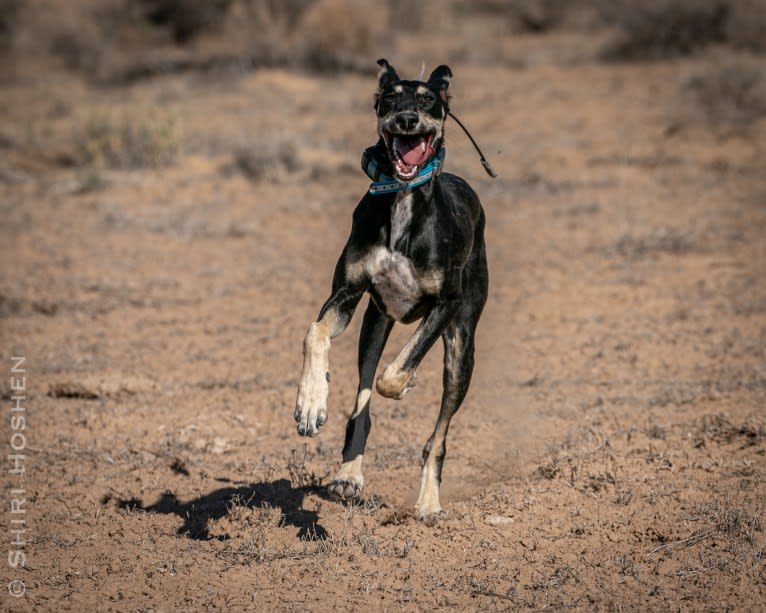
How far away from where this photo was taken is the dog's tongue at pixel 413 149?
17.1 ft

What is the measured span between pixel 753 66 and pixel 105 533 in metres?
15.6

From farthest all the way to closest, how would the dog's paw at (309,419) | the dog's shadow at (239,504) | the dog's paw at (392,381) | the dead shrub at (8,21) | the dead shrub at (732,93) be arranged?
the dead shrub at (8,21)
the dead shrub at (732,93)
the dog's shadow at (239,504)
the dog's paw at (392,381)
the dog's paw at (309,419)

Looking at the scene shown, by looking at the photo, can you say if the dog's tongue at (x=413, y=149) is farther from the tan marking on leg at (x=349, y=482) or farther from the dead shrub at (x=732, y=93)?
the dead shrub at (x=732, y=93)

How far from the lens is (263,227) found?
45.2ft

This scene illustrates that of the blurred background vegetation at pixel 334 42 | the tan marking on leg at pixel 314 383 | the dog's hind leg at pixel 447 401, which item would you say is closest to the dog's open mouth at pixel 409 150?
the tan marking on leg at pixel 314 383

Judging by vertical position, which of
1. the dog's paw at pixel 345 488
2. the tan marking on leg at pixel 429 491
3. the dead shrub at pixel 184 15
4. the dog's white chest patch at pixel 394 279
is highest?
the dead shrub at pixel 184 15

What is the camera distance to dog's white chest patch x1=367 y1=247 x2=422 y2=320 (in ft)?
17.2

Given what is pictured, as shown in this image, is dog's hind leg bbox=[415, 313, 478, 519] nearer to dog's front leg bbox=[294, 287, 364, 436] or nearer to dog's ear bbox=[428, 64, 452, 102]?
dog's front leg bbox=[294, 287, 364, 436]

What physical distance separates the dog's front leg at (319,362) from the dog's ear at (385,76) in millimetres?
1056

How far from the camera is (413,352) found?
16.8ft

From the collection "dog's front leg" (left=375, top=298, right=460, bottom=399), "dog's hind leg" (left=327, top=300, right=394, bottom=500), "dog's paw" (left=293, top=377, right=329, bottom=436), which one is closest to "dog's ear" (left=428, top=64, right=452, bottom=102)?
"dog's front leg" (left=375, top=298, right=460, bottom=399)

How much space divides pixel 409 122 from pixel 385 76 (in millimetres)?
508

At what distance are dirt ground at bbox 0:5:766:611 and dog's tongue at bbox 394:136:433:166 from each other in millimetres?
1899

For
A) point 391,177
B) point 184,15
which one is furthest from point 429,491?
point 184,15
